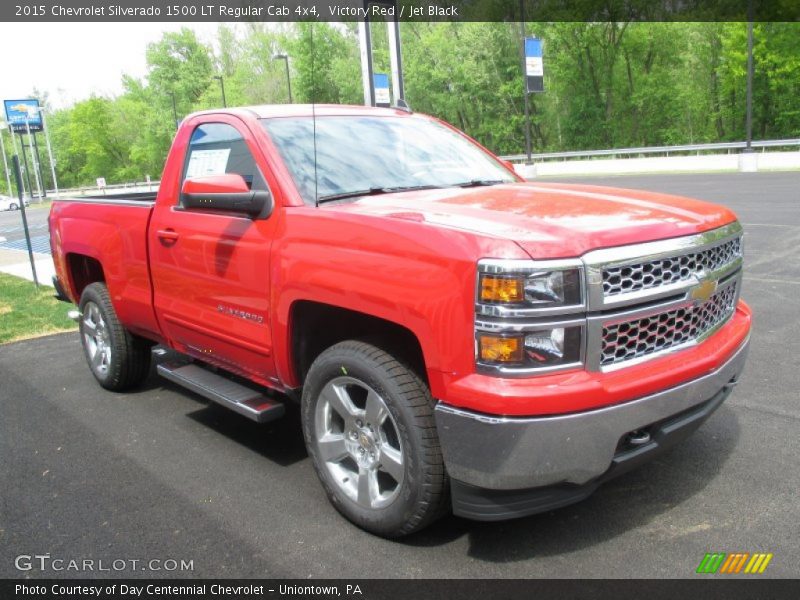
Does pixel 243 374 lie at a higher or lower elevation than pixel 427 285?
lower

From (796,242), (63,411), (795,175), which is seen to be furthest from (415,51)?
(63,411)

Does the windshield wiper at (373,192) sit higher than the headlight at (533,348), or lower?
higher

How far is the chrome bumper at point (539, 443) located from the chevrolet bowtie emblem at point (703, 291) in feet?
1.37

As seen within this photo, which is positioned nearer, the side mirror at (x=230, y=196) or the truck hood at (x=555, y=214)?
the truck hood at (x=555, y=214)

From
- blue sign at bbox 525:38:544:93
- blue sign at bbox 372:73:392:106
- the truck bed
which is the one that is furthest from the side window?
blue sign at bbox 525:38:544:93

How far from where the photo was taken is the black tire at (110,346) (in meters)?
5.06

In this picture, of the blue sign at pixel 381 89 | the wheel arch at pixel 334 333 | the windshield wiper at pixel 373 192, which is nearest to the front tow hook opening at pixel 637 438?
the wheel arch at pixel 334 333

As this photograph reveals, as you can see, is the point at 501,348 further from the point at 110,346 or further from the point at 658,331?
the point at 110,346

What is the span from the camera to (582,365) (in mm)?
2469

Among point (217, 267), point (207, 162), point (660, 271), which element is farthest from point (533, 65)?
point (660, 271)

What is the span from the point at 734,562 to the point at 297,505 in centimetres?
197

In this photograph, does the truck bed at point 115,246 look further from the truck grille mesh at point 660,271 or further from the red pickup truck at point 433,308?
the truck grille mesh at point 660,271

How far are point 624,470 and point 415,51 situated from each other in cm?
4837

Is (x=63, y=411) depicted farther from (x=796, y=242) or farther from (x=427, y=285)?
(x=796, y=242)
